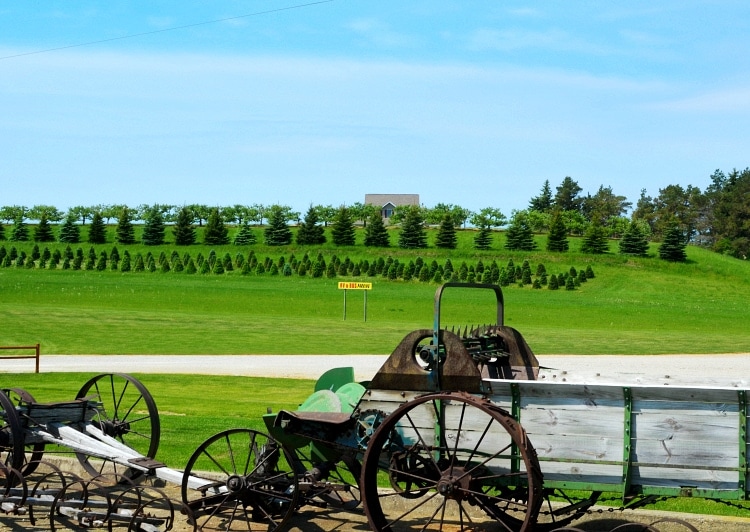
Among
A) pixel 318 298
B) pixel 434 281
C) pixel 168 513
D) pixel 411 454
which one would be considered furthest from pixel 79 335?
pixel 434 281

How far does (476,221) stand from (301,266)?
3447 cm

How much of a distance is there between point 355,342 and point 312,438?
26612 mm

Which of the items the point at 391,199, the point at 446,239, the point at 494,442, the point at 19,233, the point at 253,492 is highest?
the point at 391,199

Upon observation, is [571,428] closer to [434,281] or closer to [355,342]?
[355,342]

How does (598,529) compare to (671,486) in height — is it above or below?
below

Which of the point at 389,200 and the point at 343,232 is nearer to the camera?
the point at 343,232

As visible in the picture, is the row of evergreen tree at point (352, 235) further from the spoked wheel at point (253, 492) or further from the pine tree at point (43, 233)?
the spoked wheel at point (253, 492)

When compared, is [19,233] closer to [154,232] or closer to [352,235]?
[154,232]

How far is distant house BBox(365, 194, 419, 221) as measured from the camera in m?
138

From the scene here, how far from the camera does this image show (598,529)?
721cm

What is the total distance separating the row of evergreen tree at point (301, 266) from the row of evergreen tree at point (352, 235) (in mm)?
6847

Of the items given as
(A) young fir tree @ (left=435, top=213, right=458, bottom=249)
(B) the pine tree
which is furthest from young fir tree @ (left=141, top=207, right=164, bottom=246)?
(A) young fir tree @ (left=435, top=213, right=458, bottom=249)

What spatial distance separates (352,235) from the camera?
82.4m

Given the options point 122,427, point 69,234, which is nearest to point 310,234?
point 69,234
